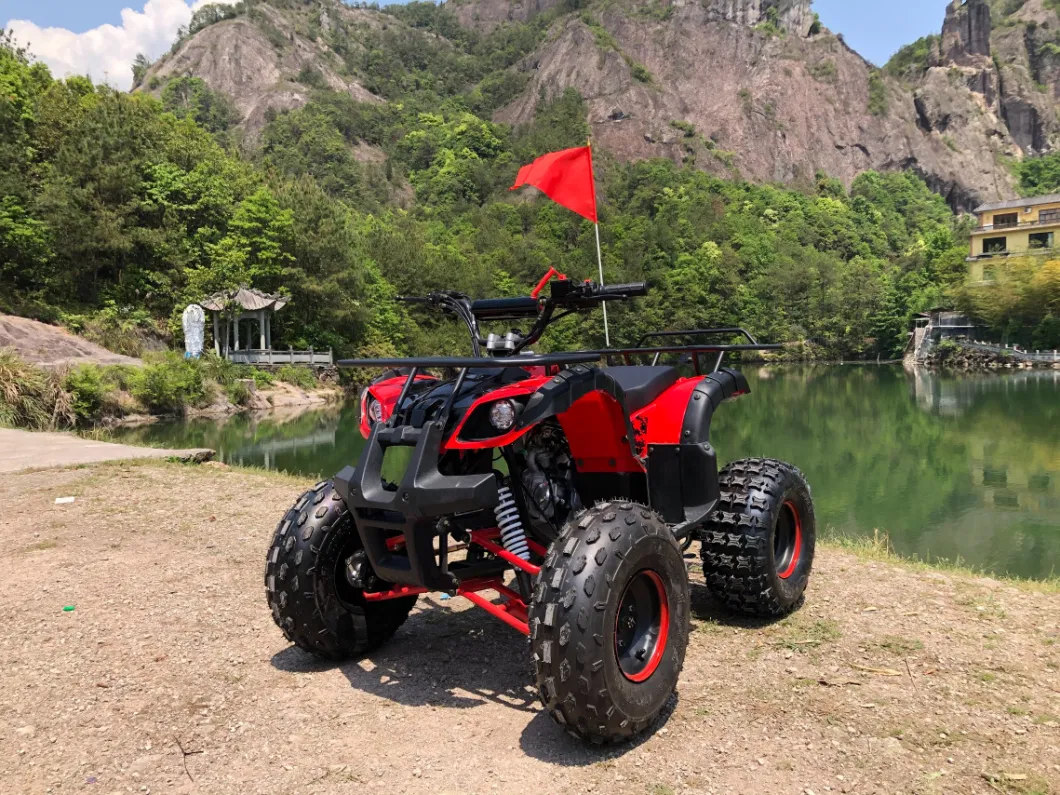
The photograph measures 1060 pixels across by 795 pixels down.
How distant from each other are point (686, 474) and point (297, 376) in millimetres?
33727

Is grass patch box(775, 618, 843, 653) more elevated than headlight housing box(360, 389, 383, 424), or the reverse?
headlight housing box(360, 389, 383, 424)

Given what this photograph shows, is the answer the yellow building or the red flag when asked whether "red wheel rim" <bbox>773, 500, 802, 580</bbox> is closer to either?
the red flag

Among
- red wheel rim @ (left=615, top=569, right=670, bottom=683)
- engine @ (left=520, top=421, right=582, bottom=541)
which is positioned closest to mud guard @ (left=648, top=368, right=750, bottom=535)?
engine @ (left=520, top=421, right=582, bottom=541)

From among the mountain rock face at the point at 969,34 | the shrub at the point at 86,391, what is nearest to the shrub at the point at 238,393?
the shrub at the point at 86,391

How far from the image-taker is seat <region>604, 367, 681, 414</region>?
3.91 meters

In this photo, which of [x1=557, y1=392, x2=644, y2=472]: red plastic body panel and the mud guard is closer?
[x1=557, y1=392, x2=644, y2=472]: red plastic body panel

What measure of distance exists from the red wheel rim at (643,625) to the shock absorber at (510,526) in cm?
47

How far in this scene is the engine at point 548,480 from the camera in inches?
136

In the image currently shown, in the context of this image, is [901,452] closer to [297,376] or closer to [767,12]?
[297,376]

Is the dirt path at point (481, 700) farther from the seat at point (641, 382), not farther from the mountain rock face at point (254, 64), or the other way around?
the mountain rock face at point (254, 64)

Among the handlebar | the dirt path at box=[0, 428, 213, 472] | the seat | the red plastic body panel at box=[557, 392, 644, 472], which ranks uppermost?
the handlebar

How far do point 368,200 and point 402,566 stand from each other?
91.7 m

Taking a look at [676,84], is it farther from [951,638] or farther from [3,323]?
[951,638]

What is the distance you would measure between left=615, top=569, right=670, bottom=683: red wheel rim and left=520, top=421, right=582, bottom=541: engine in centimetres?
50
